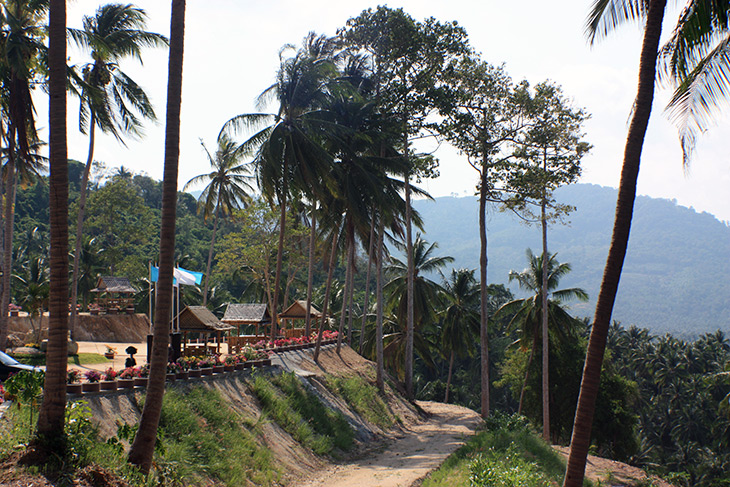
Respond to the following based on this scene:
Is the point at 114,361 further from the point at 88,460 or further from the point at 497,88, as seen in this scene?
the point at 497,88

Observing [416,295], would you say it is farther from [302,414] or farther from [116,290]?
[302,414]

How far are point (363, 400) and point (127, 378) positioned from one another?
45.3 feet

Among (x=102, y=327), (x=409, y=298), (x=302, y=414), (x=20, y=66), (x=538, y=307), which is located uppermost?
(x=20, y=66)

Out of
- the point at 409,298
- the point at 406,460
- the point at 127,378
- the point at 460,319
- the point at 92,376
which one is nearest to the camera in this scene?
the point at 92,376

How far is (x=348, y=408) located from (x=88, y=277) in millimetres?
27932

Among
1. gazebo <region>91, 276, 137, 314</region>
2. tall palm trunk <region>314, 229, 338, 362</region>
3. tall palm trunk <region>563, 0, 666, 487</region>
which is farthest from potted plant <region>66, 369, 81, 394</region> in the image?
gazebo <region>91, 276, 137, 314</region>

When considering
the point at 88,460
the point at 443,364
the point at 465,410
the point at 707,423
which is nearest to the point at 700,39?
the point at 88,460

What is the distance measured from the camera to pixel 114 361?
24.4 meters

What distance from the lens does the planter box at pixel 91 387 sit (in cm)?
1220

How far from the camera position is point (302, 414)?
1953cm

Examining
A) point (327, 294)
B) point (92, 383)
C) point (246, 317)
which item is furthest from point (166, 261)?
point (327, 294)

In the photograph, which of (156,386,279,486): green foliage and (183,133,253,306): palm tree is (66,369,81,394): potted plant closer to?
(156,386,279,486): green foliage

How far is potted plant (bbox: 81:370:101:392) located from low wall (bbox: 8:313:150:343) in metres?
22.6

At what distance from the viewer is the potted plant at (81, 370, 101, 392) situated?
12.2 meters
